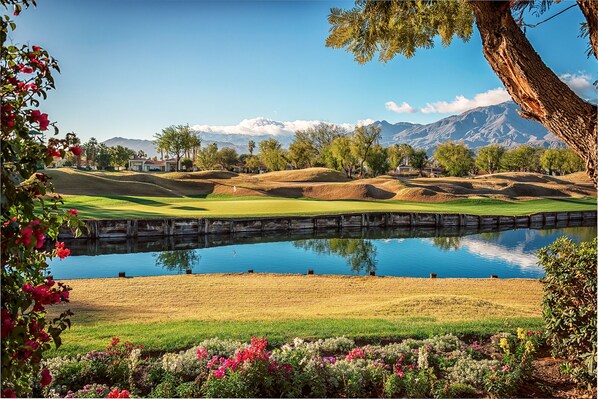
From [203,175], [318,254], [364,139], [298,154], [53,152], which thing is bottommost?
[318,254]

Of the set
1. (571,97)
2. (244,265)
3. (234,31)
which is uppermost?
(234,31)

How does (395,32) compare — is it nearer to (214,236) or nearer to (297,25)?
(297,25)

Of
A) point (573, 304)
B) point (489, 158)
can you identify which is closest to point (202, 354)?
point (573, 304)

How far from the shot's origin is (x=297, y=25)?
8.62 meters

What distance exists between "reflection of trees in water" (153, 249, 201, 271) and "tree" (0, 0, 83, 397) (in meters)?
19.8

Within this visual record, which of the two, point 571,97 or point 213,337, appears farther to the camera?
point 213,337

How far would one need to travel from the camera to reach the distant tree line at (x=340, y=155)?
3354 inches

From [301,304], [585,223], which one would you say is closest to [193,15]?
[301,304]

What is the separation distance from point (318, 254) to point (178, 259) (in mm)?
8211

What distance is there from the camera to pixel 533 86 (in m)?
5.41

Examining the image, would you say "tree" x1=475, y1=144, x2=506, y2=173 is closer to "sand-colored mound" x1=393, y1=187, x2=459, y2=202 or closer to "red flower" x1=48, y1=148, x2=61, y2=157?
"sand-colored mound" x1=393, y1=187, x2=459, y2=202

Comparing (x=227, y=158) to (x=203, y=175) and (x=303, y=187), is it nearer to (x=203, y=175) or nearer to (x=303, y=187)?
(x=203, y=175)

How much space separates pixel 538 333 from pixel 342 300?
20.8ft

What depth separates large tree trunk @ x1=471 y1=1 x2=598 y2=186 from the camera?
5.14 meters
